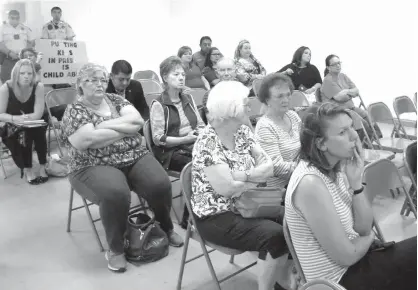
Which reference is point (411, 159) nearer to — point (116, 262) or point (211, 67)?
point (116, 262)

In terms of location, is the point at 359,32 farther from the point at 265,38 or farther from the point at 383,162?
the point at 383,162

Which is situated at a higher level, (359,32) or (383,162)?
(359,32)

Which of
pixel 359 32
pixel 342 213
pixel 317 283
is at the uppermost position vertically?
pixel 359 32

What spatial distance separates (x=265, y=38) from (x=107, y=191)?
6.56 meters

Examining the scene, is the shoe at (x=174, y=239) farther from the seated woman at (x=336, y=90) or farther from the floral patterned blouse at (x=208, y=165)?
the seated woman at (x=336, y=90)

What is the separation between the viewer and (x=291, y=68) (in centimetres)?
666

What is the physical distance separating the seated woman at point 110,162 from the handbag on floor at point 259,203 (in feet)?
3.13

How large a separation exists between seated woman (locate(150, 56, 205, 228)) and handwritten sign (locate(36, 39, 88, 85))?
2.95m

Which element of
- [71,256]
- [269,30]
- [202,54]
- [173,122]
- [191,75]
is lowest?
[71,256]

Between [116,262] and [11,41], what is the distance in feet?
17.1

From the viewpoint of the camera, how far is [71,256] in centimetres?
305

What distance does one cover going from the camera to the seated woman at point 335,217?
166 centimetres

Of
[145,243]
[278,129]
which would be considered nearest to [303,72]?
[278,129]

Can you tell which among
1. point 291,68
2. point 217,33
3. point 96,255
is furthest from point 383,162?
point 217,33
